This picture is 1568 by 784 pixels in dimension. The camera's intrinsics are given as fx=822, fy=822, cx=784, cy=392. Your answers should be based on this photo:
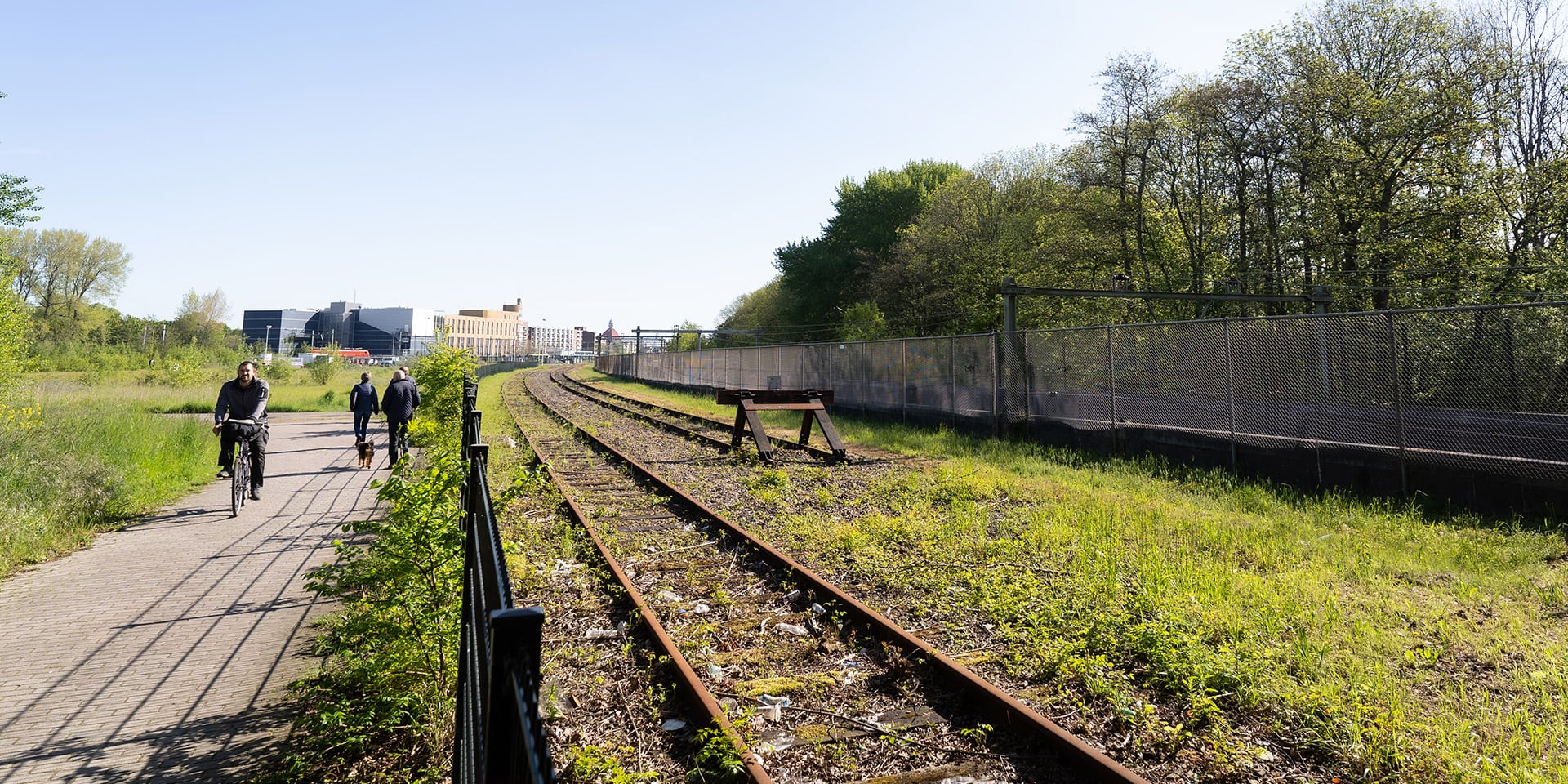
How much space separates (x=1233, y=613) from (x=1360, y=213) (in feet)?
91.5

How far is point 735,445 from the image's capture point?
16.8 metres

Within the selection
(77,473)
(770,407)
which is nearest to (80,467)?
(77,473)

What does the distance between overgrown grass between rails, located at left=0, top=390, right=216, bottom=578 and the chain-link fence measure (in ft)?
A: 49.5

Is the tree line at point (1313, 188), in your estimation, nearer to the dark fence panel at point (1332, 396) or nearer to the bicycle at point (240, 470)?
the dark fence panel at point (1332, 396)

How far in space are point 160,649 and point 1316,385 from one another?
14035 mm

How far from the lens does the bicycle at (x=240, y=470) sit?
984 centimetres

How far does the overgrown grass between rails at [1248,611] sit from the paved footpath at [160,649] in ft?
14.5

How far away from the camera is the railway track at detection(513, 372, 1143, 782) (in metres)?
4.15

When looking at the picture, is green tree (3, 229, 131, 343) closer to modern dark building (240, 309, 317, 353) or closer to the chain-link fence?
the chain-link fence

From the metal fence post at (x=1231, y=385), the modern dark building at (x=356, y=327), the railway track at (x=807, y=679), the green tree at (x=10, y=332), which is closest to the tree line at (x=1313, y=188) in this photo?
the metal fence post at (x=1231, y=385)

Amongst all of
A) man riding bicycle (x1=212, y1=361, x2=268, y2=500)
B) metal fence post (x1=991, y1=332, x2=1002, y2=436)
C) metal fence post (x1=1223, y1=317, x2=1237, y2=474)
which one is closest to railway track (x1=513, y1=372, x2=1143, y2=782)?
man riding bicycle (x1=212, y1=361, x2=268, y2=500)

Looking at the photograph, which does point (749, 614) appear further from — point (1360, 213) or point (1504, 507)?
point (1360, 213)

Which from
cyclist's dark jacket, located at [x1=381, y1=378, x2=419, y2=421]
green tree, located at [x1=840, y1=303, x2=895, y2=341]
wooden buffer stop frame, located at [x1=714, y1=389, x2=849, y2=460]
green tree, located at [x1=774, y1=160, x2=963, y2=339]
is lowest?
wooden buffer stop frame, located at [x1=714, y1=389, x2=849, y2=460]

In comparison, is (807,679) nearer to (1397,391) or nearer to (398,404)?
(1397,391)
